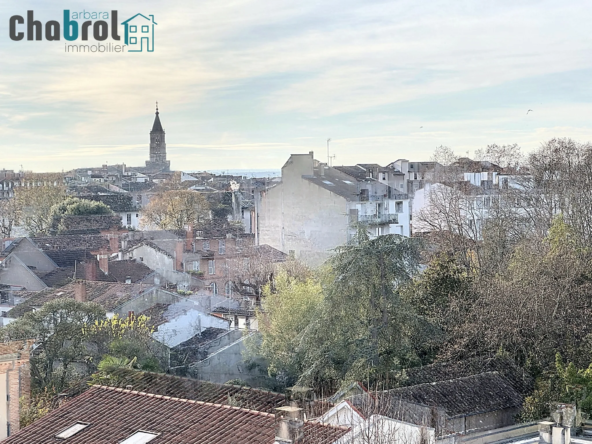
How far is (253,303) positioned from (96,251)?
24.7 feet

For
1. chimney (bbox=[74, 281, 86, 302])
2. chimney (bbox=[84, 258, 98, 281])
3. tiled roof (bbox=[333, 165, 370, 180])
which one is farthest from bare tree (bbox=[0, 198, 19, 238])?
chimney (bbox=[74, 281, 86, 302])

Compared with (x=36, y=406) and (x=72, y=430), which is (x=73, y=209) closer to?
(x=36, y=406)

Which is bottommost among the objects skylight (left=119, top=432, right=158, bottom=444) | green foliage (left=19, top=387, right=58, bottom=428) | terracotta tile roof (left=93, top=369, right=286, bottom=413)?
green foliage (left=19, top=387, right=58, bottom=428)

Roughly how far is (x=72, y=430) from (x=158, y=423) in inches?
34.6

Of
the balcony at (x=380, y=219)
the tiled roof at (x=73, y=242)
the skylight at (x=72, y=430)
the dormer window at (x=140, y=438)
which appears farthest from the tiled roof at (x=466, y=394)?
the tiled roof at (x=73, y=242)

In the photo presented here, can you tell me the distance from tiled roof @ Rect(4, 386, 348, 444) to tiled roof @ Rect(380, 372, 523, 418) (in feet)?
10.0

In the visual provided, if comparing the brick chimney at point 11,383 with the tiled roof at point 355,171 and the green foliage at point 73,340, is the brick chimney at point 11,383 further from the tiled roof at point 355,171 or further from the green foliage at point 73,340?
the tiled roof at point 355,171

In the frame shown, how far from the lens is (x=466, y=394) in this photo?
11742 mm

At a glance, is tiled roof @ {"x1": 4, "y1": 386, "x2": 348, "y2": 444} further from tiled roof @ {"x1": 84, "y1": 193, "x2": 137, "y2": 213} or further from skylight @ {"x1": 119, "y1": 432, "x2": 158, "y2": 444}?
tiled roof @ {"x1": 84, "y1": 193, "x2": 137, "y2": 213}

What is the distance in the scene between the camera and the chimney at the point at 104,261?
22.8 metres

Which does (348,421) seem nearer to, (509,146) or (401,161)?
(509,146)

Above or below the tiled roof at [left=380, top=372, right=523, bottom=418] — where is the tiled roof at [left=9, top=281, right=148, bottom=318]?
above

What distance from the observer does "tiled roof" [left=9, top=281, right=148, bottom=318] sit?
1734 centimetres

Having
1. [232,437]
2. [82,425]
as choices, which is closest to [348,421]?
[232,437]
